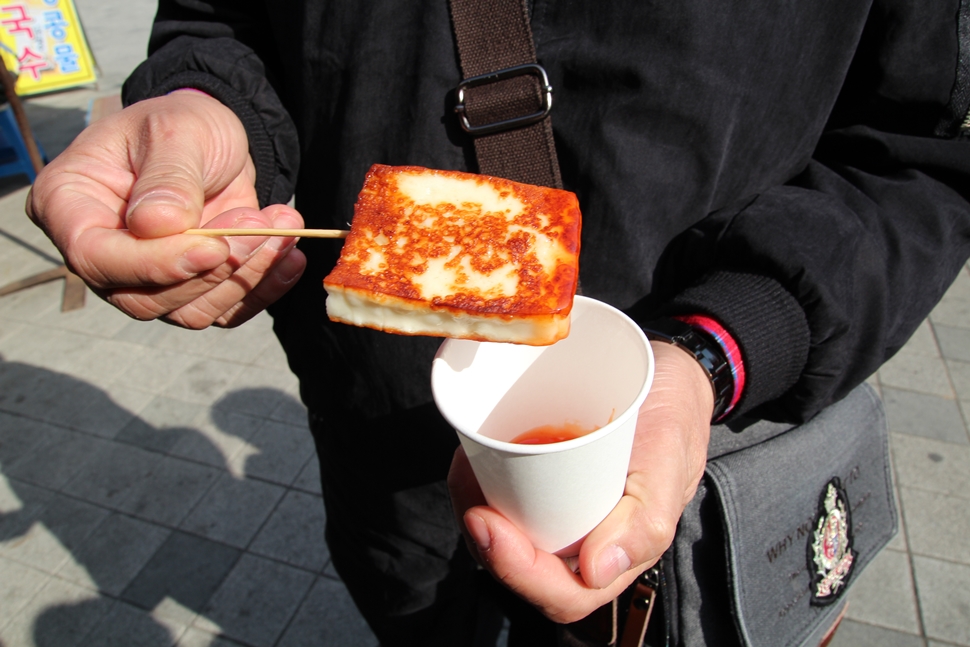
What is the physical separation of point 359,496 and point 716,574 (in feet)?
3.64

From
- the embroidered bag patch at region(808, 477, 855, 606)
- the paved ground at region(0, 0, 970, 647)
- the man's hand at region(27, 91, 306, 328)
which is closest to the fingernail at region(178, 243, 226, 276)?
the man's hand at region(27, 91, 306, 328)

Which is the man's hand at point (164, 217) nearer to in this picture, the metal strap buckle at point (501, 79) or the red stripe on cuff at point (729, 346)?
the metal strap buckle at point (501, 79)

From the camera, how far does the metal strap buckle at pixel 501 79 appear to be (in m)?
1.36

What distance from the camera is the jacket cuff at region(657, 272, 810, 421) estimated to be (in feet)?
4.26

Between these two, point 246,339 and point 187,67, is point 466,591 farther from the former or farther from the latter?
point 246,339

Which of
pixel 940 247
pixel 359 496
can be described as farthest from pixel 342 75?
pixel 940 247

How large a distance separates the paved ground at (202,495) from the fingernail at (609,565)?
2.14 metres

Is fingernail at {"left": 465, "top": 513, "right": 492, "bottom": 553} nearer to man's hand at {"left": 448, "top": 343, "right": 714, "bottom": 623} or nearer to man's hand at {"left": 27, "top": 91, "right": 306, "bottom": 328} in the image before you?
man's hand at {"left": 448, "top": 343, "right": 714, "bottom": 623}

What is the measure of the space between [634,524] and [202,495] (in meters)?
3.01

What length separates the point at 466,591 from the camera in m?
2.12

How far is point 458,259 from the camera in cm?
121

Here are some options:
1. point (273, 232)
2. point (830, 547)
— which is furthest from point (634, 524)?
point (273, 232)

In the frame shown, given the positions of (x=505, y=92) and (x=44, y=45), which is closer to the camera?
(x=505, y=92)

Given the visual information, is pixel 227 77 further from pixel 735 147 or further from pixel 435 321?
pixel 735 147
